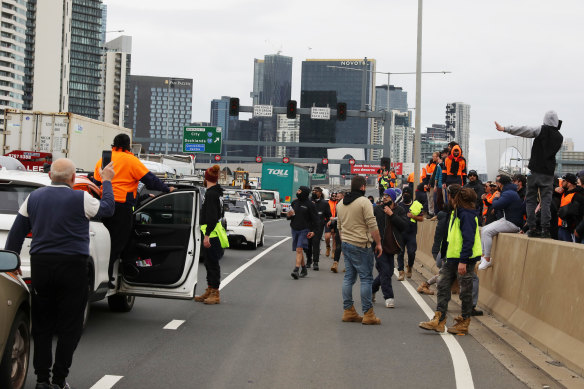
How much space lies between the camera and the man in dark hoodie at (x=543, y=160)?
34.7 feet

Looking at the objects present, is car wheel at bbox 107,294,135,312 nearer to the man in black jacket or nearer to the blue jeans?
the blue jeans

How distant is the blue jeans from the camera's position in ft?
34.8

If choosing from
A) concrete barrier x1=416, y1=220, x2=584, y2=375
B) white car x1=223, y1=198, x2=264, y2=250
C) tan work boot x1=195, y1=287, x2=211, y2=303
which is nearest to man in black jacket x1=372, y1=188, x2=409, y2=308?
concrete barrier x1=416, y1=220, x2=584, y2=375

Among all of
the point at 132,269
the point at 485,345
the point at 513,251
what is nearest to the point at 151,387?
the point at 132,269

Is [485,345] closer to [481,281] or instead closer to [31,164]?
[481,281]

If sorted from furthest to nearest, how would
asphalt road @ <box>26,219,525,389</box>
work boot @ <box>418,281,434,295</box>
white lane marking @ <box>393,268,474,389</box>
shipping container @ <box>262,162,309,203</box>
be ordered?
shipping container @ <box>262,162,309,203</box>, work boot @ <box>418,281,434,295</box>, white lane marking @ <box>393,268,474,389</box>, asphalt road @ <box>26,219,525,389</box>

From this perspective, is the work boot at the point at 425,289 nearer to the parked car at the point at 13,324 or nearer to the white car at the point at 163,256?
the white car at the point at 163,256

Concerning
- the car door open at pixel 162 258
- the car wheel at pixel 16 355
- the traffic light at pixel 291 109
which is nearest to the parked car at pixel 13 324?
the car wheel at pixel 16 355

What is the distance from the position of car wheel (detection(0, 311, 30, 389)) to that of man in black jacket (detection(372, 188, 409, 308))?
734cm

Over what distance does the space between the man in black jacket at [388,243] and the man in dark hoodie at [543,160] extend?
7.48ft

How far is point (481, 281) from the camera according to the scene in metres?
12.8

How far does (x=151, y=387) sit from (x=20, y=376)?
116 centimetres

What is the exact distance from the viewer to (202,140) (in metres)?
66.6

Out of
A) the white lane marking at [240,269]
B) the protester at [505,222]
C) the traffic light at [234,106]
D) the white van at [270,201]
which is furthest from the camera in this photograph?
the white van at [270,201]
